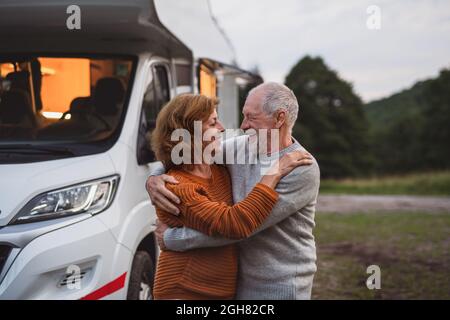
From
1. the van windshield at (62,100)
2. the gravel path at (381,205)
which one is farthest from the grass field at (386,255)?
the van windshield at (62,100)

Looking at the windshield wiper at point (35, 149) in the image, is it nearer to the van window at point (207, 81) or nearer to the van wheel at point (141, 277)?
the van wheel at point (141, 277)

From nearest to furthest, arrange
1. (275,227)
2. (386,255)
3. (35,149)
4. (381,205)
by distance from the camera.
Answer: (275,227) → (35,149) → (386,255) → (381,205)

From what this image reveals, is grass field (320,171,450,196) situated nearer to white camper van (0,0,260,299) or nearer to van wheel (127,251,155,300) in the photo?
white camper van (0,0,260,299)

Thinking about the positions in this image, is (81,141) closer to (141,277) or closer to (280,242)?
(141,277)

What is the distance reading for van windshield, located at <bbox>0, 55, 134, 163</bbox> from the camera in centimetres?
398

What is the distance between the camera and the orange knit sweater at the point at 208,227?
218cm

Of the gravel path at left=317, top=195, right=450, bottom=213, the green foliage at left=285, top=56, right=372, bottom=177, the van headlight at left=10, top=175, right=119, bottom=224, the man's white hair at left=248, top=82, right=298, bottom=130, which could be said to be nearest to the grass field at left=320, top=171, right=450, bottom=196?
the gravel path at left=317, top=195, right=450, bottom=213

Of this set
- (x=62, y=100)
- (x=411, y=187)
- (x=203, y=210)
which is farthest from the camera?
(x=411, y=187)

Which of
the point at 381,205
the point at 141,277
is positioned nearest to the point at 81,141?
the point at 141,277

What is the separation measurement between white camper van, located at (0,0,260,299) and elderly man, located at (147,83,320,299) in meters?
1.08

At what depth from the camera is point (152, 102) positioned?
14.8 feet

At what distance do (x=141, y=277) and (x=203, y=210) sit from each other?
6.43 ft

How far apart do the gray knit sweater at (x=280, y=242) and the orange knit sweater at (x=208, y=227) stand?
0.17 ft
